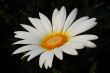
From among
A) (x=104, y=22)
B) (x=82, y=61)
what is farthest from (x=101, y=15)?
(x=82, y=61)

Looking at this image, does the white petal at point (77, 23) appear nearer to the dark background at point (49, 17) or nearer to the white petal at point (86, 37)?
the white petal at point (86, 37)

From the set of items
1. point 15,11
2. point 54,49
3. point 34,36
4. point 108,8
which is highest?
point 15,11

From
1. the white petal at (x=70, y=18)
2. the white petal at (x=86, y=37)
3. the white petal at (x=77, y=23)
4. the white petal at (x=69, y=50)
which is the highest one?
the white petal at (x=70, y=18)

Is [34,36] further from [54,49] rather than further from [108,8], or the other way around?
[108,8]

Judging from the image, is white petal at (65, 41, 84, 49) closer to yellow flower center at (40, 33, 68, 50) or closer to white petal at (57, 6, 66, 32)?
yellow flower center at (40, 33, 68, 50)

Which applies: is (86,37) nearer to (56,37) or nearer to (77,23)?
(77,23)

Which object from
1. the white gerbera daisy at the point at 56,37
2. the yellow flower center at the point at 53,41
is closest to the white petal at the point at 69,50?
the white gerbera daisy at the point at 56,37

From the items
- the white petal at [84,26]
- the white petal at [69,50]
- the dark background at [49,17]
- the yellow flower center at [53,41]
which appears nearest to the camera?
the white petal at [69,50]

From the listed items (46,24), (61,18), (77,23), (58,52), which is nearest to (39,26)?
(46,24)
